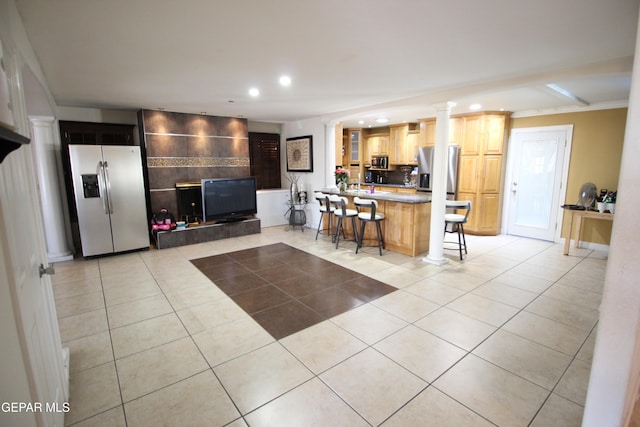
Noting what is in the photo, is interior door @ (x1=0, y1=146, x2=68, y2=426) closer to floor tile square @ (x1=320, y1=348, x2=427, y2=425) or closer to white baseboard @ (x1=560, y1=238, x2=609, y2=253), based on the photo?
floor tile square @ (x1=320, y1=348, x2=427, y2=425)

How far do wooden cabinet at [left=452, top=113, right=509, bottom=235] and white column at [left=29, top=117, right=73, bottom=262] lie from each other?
286 inches

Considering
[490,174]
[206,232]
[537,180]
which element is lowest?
[206,232]

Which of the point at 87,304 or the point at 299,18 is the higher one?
the point at 299,18

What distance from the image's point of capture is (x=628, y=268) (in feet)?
3.84

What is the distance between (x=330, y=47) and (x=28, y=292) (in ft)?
8.35

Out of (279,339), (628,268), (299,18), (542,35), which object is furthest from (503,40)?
(279,339)

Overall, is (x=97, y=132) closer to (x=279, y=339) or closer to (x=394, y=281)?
(x=279, y=339)

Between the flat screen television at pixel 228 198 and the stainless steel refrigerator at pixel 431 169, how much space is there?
3770 millimetres

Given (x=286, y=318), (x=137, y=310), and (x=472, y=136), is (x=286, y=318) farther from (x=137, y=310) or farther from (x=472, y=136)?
(x=472, y=136)

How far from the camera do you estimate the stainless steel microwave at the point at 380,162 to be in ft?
27.6

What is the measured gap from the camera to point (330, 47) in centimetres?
255

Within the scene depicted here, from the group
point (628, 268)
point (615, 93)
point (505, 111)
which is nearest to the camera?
point (628, 268)

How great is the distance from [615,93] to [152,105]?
7108 mm

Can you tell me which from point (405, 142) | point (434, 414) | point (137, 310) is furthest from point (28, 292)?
point (405, 142)
